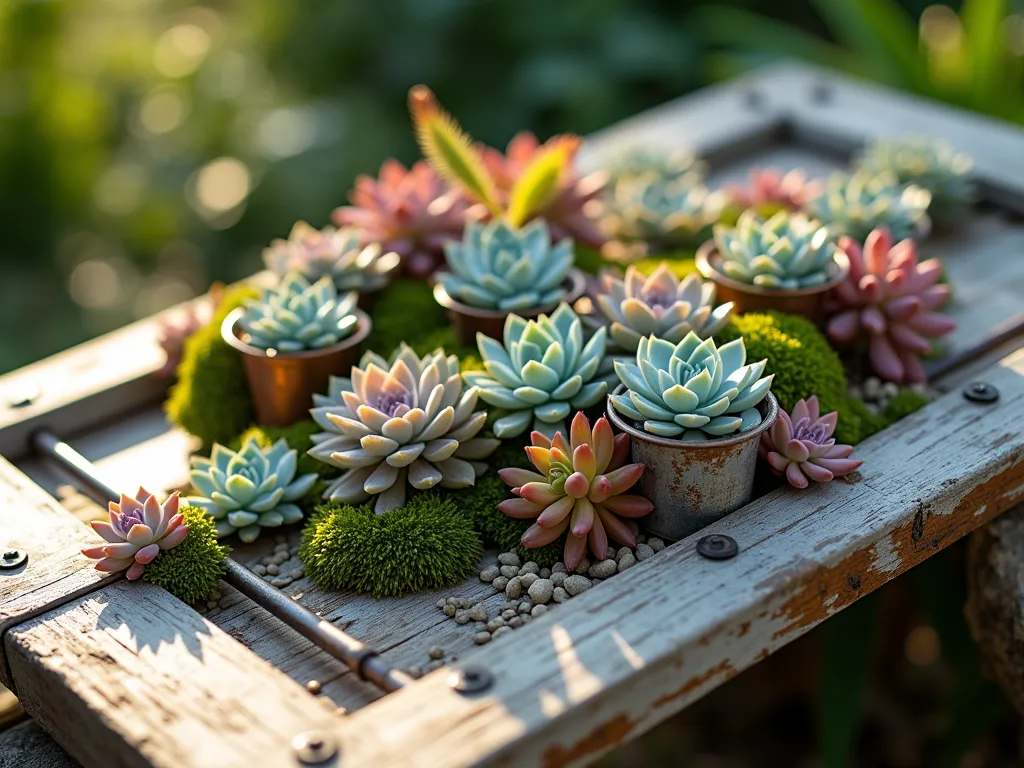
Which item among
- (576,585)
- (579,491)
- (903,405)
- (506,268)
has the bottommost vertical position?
(903,405)

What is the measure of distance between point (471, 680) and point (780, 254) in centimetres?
92

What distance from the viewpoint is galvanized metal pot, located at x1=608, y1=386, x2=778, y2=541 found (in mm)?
1489

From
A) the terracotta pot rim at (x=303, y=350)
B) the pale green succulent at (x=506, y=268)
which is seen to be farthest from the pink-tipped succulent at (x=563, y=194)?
the terracotta pot rim at (x=303, y=350)

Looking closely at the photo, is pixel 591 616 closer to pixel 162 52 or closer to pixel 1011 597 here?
pixel 1011 597

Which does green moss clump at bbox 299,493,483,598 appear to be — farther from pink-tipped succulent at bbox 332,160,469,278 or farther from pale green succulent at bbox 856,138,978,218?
pale green succulent at bbox 856,138,978,218

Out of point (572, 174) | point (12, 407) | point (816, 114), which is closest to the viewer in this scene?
point (12, 407)

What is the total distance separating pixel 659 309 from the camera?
1716 millimetres

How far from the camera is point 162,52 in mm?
4727

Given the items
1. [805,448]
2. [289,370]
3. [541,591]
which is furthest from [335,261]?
[805,448]

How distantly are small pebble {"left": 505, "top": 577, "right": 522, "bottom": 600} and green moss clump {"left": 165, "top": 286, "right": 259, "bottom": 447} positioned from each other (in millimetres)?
633

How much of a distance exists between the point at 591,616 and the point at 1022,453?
0.71 metres

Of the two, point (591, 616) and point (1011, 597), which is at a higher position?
point (591, 616)

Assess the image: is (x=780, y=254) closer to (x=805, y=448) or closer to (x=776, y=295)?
(x=776, y=295)

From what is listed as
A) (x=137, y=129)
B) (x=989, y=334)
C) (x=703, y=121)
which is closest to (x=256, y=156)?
(x=137, y=129)
